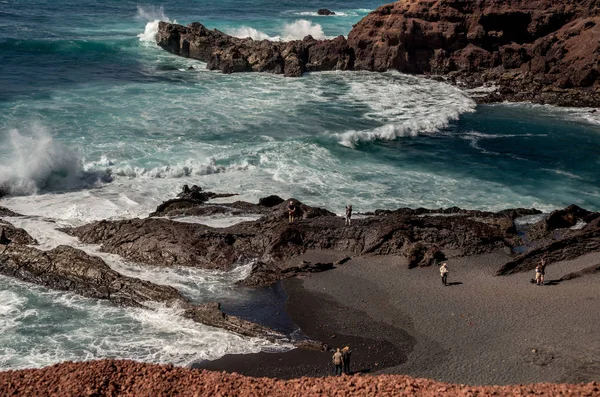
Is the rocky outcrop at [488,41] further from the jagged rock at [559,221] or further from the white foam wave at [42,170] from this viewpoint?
the white foam wave at [42,170]

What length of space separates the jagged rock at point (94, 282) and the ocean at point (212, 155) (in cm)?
44

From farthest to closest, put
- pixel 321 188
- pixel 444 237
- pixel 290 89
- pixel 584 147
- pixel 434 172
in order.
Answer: pixel 290 89 < pixel 584 147 < pixel 434 172 < pixel 321 188 < pixel 444 237

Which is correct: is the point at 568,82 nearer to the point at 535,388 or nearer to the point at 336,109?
the point at 336,109

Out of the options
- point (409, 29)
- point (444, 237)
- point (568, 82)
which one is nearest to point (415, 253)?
point (444, 237)

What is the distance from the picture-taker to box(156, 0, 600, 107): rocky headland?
52344 millimetres

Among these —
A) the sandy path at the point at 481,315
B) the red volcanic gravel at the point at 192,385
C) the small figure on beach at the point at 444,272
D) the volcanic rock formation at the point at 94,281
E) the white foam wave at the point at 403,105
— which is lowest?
the volcanic rock formation at the point at 94,281

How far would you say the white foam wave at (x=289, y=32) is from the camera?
7569cm

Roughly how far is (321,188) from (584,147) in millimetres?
19754

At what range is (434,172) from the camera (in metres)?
37.1

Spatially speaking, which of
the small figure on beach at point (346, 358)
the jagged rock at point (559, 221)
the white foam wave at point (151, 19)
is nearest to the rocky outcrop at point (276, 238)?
the jagged rock at point (559, 221)

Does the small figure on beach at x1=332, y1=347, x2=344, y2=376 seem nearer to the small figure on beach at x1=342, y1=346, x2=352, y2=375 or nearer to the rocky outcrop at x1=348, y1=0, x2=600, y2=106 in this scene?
the small figure on beach at x1=342, y1=346, x2=352, y2=375

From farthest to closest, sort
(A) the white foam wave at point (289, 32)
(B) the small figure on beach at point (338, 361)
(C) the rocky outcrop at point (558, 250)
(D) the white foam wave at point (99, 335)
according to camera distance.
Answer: (A) the white foam wave at point (289, 32) < (C) the rocky outcrop at point (558, 250) < (D) the white foam wave at point (99, 335) < (B) the small figure on beach at point (338, 361)

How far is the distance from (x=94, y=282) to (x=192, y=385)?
9716 millimetres

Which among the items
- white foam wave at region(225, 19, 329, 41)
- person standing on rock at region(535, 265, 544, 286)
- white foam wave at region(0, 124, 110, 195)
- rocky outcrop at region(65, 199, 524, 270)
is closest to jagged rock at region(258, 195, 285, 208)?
rocky outcrop at region(65, 199, 524, 270)
